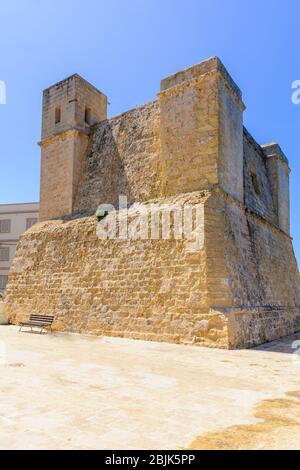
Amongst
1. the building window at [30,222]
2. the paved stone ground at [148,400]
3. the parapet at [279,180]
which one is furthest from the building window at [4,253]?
the paved stone ground at [148,400]

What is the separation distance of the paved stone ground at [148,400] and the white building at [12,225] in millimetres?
27112

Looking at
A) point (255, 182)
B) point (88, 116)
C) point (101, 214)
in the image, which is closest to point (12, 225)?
point (88, 116)

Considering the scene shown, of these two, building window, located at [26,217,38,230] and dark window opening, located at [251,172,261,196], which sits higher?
building window, located at [26,217,38,230]

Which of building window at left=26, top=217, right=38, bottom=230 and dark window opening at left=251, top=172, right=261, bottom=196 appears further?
building window at left=26, top=217, right=38, bottom=230

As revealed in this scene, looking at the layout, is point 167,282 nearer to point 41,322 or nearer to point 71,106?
point 41,322

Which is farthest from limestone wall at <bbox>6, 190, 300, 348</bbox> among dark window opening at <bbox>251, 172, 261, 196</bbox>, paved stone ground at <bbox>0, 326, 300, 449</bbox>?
dark window opening at <bbox>251, 172, 261, 196</bbox>

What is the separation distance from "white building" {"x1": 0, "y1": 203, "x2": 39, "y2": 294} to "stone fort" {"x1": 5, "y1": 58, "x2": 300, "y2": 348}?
1979 centimetres

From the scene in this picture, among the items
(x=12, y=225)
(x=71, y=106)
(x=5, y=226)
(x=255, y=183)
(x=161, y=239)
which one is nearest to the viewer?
(x=161, y=239)

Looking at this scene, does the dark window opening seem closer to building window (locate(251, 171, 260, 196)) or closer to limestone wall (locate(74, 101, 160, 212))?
building window (locate(251, 171, 260, 196))

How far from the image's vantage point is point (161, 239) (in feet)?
31.9

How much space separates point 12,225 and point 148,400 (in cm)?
3213

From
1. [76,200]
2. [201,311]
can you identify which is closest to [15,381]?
[201,311]

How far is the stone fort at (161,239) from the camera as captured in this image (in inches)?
349

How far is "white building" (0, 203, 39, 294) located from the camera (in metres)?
32.9
